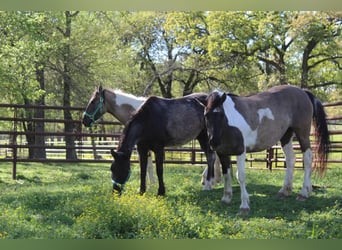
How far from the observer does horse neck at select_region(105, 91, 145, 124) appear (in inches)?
285

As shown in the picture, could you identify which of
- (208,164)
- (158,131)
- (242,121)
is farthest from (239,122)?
(208,164)

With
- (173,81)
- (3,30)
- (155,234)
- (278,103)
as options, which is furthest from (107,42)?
(155,234)

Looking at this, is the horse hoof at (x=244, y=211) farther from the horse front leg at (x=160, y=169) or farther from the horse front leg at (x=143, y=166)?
the horse front leg at (x=143, y=166)

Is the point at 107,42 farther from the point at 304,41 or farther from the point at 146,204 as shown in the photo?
the point at 146,204

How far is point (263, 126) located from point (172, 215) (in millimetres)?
1890

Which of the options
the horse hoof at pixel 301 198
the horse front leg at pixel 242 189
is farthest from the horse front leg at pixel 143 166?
the horse hoof at pixel 301 198

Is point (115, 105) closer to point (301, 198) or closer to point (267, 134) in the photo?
point (267, 134)

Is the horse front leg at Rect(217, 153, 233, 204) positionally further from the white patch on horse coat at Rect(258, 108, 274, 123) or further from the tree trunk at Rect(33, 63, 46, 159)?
the tree trunk at Rect(33, 63, 46, 159)

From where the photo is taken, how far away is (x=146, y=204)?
4836 mm

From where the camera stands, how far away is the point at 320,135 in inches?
249

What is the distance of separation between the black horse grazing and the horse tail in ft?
A: 5.37

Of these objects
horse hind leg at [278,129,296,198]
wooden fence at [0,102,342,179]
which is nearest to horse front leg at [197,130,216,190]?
horse hind leg at [278,129,296,198]

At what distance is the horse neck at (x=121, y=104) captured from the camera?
723 cm

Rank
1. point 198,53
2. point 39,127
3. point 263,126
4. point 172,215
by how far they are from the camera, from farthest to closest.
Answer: point 198,53, point 39,127, point 263,126, point 172,215
